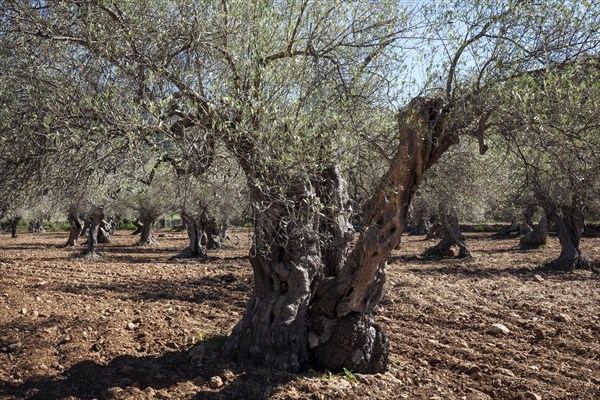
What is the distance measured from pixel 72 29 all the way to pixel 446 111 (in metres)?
3.97

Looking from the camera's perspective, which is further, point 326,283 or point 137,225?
point 137,225

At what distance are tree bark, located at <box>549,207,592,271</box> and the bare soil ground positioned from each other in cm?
471

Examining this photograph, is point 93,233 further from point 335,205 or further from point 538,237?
point 538,237

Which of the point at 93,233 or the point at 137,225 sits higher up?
the point at 137,225

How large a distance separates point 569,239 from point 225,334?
1412 cm

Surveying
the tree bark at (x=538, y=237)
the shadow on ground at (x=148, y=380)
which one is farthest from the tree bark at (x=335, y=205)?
the tree bark at (x=538, y=237)

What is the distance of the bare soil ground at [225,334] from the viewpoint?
5785 millimetres

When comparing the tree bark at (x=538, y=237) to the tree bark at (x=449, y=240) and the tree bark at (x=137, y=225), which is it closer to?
the tree bark at (x=449, y=240)

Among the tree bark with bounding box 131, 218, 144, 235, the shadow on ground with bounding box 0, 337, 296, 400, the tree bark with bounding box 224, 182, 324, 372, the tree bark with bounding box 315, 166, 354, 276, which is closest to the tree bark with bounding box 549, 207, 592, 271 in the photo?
the tree bark with bounding box 315, 166, 354, 276

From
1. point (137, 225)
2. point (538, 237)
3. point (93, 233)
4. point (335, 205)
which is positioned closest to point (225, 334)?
point (335, 205)

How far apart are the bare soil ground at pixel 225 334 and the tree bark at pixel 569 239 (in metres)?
4.71

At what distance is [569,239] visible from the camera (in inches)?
709

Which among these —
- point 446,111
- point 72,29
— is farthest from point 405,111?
point 72,29

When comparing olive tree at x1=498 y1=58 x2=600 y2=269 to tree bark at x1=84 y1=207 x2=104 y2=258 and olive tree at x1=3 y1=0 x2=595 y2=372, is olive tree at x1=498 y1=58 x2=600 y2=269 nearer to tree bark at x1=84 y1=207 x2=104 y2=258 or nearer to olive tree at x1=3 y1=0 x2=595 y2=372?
olive tree at x1=3 y1=0 x2=595 y2=372
